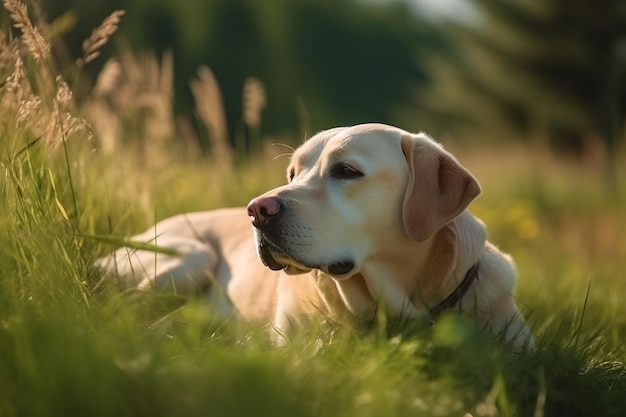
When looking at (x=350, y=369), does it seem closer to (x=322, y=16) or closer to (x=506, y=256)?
(x=506, y=256)

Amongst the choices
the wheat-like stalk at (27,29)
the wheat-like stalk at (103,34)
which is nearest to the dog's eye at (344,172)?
the wheat-like stalk at (103,34)

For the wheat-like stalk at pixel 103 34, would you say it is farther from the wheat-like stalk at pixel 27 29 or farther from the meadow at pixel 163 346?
the wheat-like stalk at pixel 27 29

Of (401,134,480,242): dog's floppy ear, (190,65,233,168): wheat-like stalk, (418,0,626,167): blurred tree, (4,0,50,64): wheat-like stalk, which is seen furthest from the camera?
(418,0,626,167): blurred tree

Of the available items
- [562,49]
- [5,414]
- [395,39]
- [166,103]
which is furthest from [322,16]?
[5,414]

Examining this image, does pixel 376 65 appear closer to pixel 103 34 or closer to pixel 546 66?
pixel 546 66

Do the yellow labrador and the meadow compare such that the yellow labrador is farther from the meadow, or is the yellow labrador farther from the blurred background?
the blurred background

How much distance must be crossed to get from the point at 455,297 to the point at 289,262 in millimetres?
736

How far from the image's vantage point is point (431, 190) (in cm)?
361

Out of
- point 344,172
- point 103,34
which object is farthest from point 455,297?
point 103,34

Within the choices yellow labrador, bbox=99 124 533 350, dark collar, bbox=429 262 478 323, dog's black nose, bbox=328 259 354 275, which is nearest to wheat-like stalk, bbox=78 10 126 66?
yellow labrador, bbox=99 124 533 350

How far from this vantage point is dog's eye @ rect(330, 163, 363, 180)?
3605 millimetres

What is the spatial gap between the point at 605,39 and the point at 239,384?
51.8 ft

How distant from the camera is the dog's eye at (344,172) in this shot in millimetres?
3605

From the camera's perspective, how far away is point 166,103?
626 centimetres
